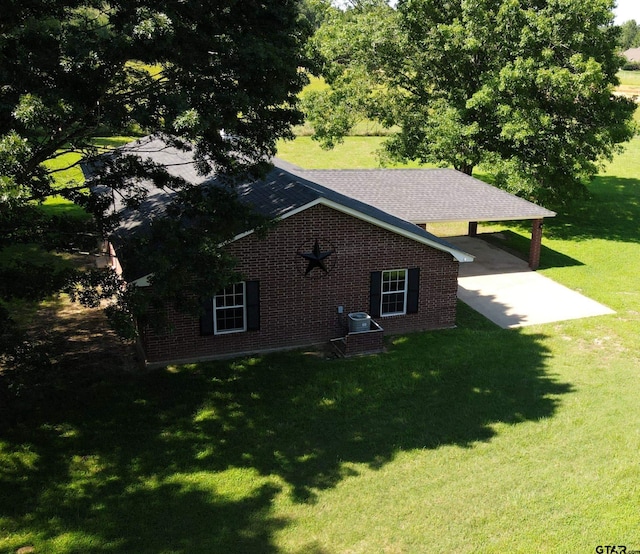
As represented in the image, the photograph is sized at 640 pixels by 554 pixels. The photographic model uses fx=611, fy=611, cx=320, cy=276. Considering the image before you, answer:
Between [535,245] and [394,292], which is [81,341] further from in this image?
[535,245]

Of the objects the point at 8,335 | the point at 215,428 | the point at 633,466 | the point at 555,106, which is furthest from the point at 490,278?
the point at 8,335

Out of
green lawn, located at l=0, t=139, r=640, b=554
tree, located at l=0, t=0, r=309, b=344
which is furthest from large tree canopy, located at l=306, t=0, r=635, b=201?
tree, located at l=0, t=0, r=309, b=344

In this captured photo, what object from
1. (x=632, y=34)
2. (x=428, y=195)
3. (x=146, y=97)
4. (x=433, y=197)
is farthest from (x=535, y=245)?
(x=632, y=34)

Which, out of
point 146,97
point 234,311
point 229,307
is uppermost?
point 146,97

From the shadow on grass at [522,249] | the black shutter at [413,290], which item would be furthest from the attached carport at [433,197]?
the black shutter at [413,290]

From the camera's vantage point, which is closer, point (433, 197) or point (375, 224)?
point (375, 224)

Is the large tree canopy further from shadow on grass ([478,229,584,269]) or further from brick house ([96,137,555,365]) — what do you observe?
brick house ([96,137,555,365])
